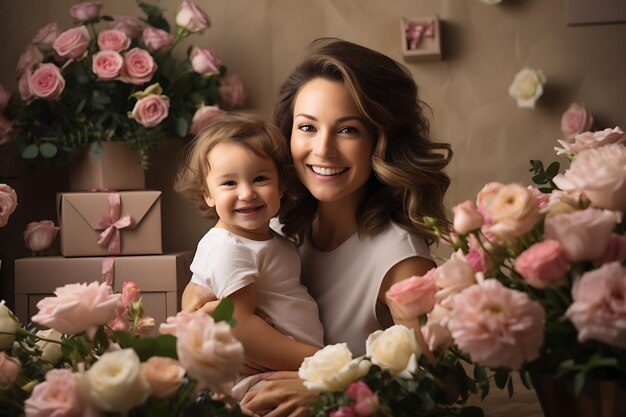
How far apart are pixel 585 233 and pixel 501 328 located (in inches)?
6.3

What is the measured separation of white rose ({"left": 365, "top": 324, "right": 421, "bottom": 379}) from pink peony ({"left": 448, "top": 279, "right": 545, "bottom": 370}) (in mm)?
191

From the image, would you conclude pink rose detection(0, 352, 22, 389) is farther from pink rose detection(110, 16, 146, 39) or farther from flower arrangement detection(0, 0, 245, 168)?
pink rose detection(110, 16, 146, 39)

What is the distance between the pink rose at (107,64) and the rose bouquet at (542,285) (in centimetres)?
205

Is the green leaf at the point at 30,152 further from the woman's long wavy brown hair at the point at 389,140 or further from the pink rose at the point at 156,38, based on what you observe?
the woman's long wavy brown hair at the point at 389,140

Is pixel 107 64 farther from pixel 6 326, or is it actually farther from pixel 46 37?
pixel 6 326

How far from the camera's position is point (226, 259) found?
5.96 ft

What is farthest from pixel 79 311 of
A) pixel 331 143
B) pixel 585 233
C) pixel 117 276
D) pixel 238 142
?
pixel 117 276

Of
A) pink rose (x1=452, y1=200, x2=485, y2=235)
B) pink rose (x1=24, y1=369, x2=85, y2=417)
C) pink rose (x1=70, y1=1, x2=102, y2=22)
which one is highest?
pink rose (x1=70, y1=1, x2=102, y2=22)

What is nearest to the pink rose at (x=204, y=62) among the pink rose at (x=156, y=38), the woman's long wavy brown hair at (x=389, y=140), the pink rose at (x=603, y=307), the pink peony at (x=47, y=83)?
the pink rose at (x=156, y=38)

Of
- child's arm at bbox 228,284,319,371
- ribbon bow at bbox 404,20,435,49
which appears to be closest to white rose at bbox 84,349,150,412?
child's arm at bbox 228,284,319,371

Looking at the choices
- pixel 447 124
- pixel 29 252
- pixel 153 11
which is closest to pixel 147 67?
pixel 153 11

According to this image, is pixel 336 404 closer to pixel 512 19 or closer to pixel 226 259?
pixel 226 259

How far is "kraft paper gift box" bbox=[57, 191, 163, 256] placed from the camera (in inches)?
118

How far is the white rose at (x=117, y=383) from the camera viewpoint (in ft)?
3.19
